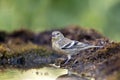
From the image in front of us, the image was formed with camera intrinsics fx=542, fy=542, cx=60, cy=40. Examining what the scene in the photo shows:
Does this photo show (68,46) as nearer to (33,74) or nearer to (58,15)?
(33,74)

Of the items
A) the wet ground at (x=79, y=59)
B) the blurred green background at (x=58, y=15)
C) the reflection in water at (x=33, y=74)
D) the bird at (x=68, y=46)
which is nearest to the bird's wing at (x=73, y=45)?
the bird at (x=68, y=46)

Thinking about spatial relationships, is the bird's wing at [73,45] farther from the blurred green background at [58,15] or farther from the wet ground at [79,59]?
the blurred green background at [58,15]

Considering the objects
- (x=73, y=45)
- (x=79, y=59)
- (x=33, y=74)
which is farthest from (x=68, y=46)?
(x=33, y=74)

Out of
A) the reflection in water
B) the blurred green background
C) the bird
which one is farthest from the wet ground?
the blurred green background

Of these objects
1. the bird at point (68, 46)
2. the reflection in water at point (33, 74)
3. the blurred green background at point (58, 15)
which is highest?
the blurred green background at point (58, 15)

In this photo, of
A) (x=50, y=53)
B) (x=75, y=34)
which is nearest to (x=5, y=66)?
(x=50, y=53)

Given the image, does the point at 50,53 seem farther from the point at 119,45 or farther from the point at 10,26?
the point at 10,26

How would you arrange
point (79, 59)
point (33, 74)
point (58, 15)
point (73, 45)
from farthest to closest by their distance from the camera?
point (58, 15)
point (73, 45)
point (79, 59)
point (33, 74)
